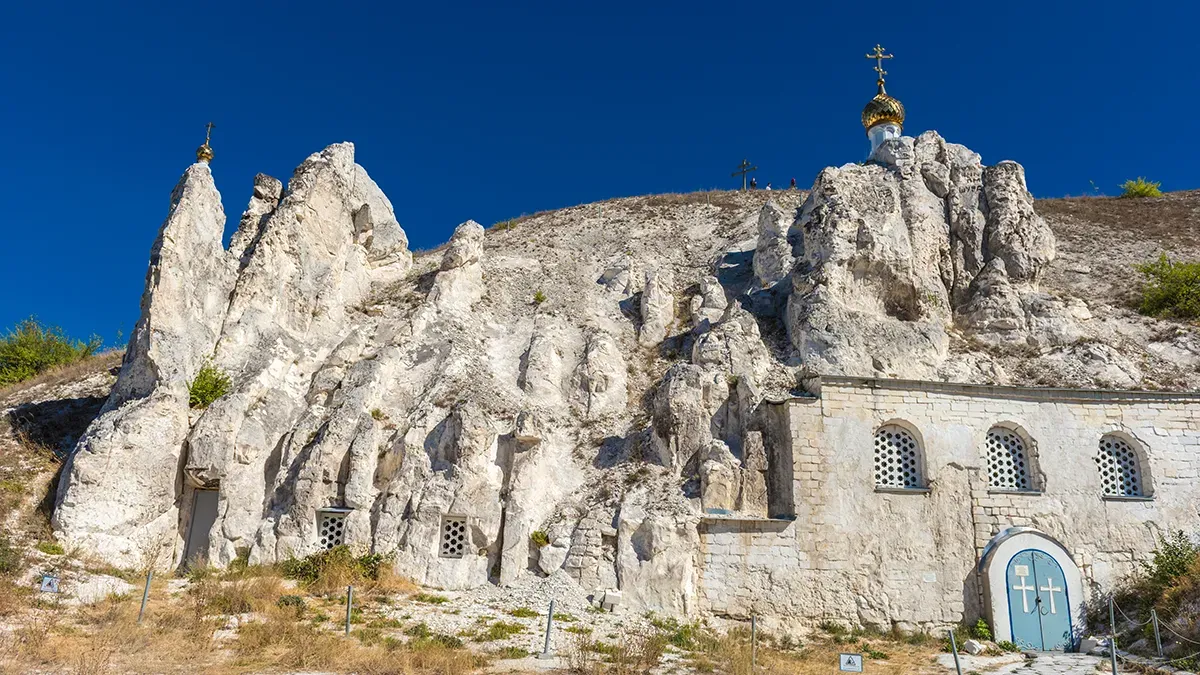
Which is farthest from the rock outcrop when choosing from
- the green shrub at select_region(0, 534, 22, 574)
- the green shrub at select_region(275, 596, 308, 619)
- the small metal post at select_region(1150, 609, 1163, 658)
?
the small metal post at select_region(1150, 609, 1163, 658)

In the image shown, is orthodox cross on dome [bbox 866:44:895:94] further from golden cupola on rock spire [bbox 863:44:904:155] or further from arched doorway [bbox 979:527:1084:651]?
arched doorway [bbox 979:527:1084:651]

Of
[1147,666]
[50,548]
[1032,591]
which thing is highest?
[50,548]

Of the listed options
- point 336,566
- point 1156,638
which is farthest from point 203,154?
point 1156,638

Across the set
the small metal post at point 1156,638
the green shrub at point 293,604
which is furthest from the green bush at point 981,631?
the green shrub at point 293,604

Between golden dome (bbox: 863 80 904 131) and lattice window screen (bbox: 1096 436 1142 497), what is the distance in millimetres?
16584

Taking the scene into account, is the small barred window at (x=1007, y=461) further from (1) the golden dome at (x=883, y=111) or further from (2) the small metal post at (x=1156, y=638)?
(1) the golden dome at (x=883, y=111)

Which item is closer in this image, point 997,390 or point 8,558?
point 8,558

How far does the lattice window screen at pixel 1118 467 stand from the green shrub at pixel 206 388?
2231cm

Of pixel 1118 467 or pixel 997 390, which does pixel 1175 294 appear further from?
pixel 997 390

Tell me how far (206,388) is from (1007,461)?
20.5 meters

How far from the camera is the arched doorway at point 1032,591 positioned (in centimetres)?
1680

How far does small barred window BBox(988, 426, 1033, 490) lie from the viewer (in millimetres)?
18766

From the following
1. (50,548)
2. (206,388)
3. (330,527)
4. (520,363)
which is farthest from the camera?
(520,363)

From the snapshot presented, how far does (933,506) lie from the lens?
18109 millimetres
